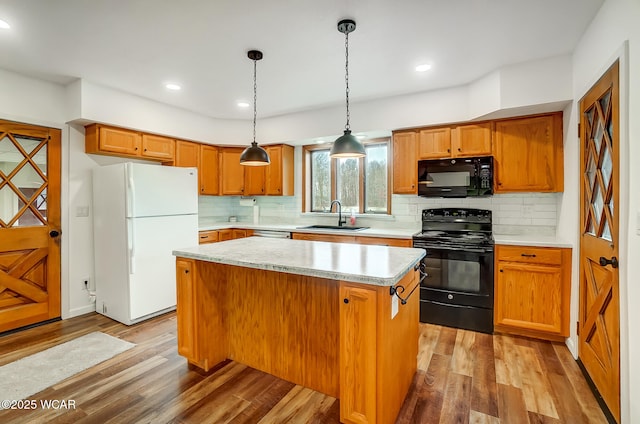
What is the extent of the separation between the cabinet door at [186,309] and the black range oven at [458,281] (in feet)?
6.95

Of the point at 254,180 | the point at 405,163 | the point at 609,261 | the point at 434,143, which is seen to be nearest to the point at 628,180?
the point at 609,261

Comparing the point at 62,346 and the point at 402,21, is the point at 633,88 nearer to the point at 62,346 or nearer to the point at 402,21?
the point at 402,21

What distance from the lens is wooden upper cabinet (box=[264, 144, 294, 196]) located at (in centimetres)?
465

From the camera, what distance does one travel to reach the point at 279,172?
4.67 meters

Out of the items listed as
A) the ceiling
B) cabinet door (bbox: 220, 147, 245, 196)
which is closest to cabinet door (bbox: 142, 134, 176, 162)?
the ceiling

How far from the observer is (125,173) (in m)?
3.25

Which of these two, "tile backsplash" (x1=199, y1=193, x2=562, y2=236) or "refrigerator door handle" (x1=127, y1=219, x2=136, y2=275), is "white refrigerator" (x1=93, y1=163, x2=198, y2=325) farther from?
"tile backsplash" (x1=199, y1=193, x2=562, y2=236)

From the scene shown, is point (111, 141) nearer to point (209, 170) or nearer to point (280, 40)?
point (209, 170)

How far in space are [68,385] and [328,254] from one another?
6.64 feet

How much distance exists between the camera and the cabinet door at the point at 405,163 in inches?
146

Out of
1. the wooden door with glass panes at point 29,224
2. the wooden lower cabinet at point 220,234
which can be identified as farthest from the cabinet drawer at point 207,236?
the wooden door with glass panes at point 29,224

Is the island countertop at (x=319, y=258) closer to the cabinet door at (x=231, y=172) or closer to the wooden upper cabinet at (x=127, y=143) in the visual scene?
the wooden upper cabinet at (x=127, y=143)

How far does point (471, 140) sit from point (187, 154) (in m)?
3.60

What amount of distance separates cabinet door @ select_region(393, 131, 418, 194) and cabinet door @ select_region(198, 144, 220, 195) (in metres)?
2.64
